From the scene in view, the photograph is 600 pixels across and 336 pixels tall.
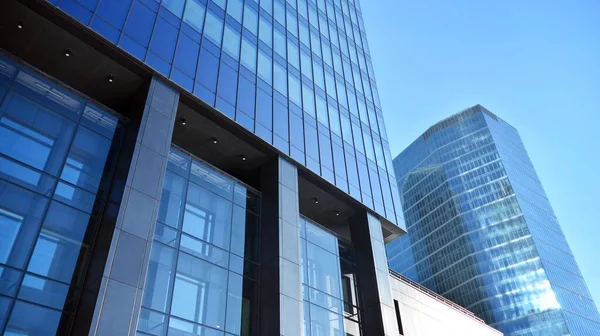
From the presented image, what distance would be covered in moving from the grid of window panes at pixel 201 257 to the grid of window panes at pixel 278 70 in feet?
12.1

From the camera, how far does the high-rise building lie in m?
102

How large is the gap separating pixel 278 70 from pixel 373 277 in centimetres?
1336

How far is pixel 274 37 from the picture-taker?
30.0 metres

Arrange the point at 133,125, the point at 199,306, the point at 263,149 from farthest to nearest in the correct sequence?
the point at 263,149, the point at 133,125, the point at 199,306

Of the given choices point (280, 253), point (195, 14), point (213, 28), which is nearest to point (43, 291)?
point (280, 253)

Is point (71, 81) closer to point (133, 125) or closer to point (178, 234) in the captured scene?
point (133, 125)

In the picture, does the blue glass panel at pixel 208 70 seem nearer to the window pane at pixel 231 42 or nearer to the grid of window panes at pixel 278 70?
the grid of window panes at pixel 278 70

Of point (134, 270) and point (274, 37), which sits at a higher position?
point (274, 37)

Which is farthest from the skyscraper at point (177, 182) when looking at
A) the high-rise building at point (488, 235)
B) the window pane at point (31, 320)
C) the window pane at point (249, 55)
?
the high-rise building at point (488, 235)

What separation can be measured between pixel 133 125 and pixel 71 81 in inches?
141

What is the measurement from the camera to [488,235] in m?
113

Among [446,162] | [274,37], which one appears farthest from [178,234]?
[446,162]

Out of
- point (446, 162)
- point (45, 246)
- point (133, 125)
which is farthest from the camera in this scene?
point (446, 162)

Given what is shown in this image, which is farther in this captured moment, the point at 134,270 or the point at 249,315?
the point at 249,315
